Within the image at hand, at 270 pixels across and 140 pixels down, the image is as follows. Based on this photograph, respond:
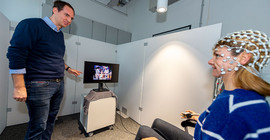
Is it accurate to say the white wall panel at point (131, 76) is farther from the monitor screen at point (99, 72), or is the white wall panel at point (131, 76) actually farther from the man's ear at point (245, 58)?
the man's ear at point (245, 58)

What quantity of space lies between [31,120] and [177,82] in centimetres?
188

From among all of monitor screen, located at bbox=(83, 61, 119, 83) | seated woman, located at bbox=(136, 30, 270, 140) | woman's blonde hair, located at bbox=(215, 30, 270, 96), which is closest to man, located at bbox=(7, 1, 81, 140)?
monitor screen, located at bbox=(83, 61, 119, 83)

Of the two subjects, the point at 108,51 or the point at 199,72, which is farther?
the point at 108,51

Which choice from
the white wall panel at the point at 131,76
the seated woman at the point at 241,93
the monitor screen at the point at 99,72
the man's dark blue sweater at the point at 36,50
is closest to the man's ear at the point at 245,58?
the seated woman at the point at 241,93

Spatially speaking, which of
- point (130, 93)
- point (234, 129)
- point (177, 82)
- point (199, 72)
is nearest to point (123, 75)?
point (130, 93)

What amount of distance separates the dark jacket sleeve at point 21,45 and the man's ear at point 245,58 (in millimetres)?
1642

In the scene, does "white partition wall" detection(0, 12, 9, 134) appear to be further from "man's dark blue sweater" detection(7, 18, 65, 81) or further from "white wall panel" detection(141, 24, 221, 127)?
"white wall panel" detection(141, 24, 221, 127)

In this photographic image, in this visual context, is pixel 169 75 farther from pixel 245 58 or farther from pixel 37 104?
pixel 37 104

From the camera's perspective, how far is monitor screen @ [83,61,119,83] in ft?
6.77

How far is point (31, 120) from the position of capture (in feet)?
3.61

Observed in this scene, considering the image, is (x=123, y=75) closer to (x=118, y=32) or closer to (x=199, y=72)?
(x=118, y=32)

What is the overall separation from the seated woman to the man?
57.0 inches

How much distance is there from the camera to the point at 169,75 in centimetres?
184

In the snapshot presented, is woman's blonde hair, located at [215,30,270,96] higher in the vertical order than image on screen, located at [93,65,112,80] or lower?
higher
